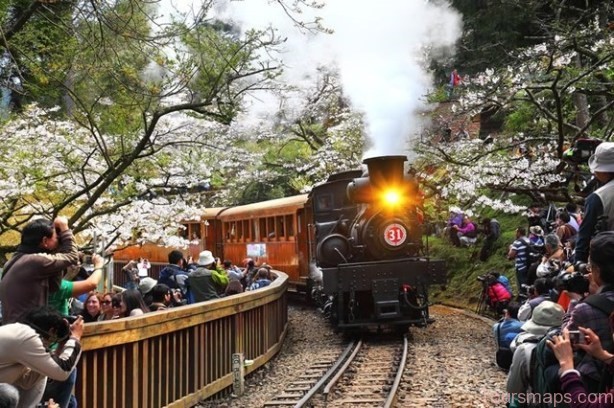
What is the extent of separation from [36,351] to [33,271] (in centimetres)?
84

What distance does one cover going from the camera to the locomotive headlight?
10.6 meters

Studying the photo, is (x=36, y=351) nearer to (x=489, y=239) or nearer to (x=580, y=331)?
(x=580, y=331)

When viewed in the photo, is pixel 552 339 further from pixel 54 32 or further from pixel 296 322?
pixel 296 322

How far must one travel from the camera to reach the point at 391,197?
10625 millimetres

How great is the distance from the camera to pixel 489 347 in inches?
394

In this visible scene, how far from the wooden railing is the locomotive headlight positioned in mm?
2600

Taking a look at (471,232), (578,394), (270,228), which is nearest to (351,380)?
(578,394)

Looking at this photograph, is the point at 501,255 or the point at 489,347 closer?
the point at 489,347

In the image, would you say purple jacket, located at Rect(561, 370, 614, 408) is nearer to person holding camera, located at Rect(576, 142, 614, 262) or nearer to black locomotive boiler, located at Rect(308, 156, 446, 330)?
person holding camera, located at Rect(576, 142, 614, 262)

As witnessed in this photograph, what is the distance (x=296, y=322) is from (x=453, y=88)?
6.56 m

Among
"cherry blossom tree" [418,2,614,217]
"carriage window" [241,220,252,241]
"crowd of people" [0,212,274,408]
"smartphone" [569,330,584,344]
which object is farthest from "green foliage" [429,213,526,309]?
"smartphone" [569,330,584,344]

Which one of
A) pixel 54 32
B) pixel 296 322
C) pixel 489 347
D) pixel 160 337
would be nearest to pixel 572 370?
pixel 160 337

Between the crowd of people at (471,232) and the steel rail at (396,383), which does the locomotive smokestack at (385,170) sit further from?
the crowd of people at (471,232)

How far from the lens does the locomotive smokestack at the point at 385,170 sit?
10.4 meters
